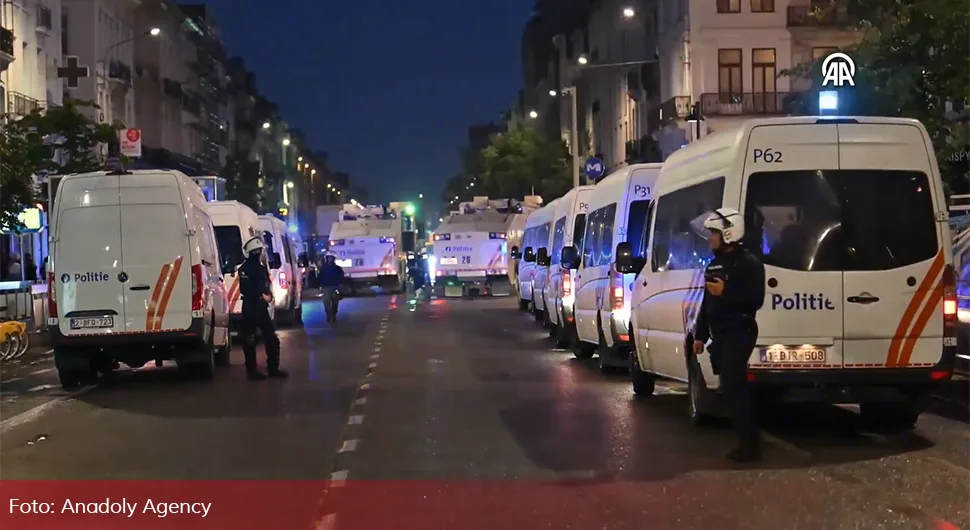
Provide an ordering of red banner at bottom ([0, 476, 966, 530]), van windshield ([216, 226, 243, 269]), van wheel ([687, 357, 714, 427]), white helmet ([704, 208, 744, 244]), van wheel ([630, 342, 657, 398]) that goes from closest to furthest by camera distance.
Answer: red banner at bottom ([0, 476, 966, 530])
white helmet ([704, 208, 744, 244])
van wheel ([687, 357, 714, 427])
van wheel ([630, 342, 657, 398])
van windshield ([216, 226, 243, 269])

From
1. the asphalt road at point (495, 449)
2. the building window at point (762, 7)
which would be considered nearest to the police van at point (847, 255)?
the asphalt road at point (495, 449)

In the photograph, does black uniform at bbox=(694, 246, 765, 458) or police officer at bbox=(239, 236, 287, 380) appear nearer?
black uniform at bbox=(694, 246, 765, 458)

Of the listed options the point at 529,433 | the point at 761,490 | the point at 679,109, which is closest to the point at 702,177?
the point at 529,433

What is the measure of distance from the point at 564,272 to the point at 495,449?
10.7 metres

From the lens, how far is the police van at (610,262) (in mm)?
17328

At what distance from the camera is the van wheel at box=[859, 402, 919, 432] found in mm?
12391

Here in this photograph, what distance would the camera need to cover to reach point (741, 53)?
164 ft

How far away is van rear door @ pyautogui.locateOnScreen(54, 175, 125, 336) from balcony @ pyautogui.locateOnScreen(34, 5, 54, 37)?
35.1m

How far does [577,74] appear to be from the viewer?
83000mm

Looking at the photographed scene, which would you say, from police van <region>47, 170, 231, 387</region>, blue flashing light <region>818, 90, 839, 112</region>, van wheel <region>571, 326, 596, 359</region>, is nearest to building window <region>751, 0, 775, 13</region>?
van wheel <region>571, 326, 596, 359</region>

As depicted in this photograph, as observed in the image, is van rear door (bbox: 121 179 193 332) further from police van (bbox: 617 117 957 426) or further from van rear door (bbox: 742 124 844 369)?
van rear door (bbox: 742 124 844 369)

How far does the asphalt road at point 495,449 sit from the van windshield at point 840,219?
63.3 inches

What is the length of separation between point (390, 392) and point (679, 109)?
35.8 m

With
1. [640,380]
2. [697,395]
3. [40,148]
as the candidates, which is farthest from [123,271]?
[40,148]
